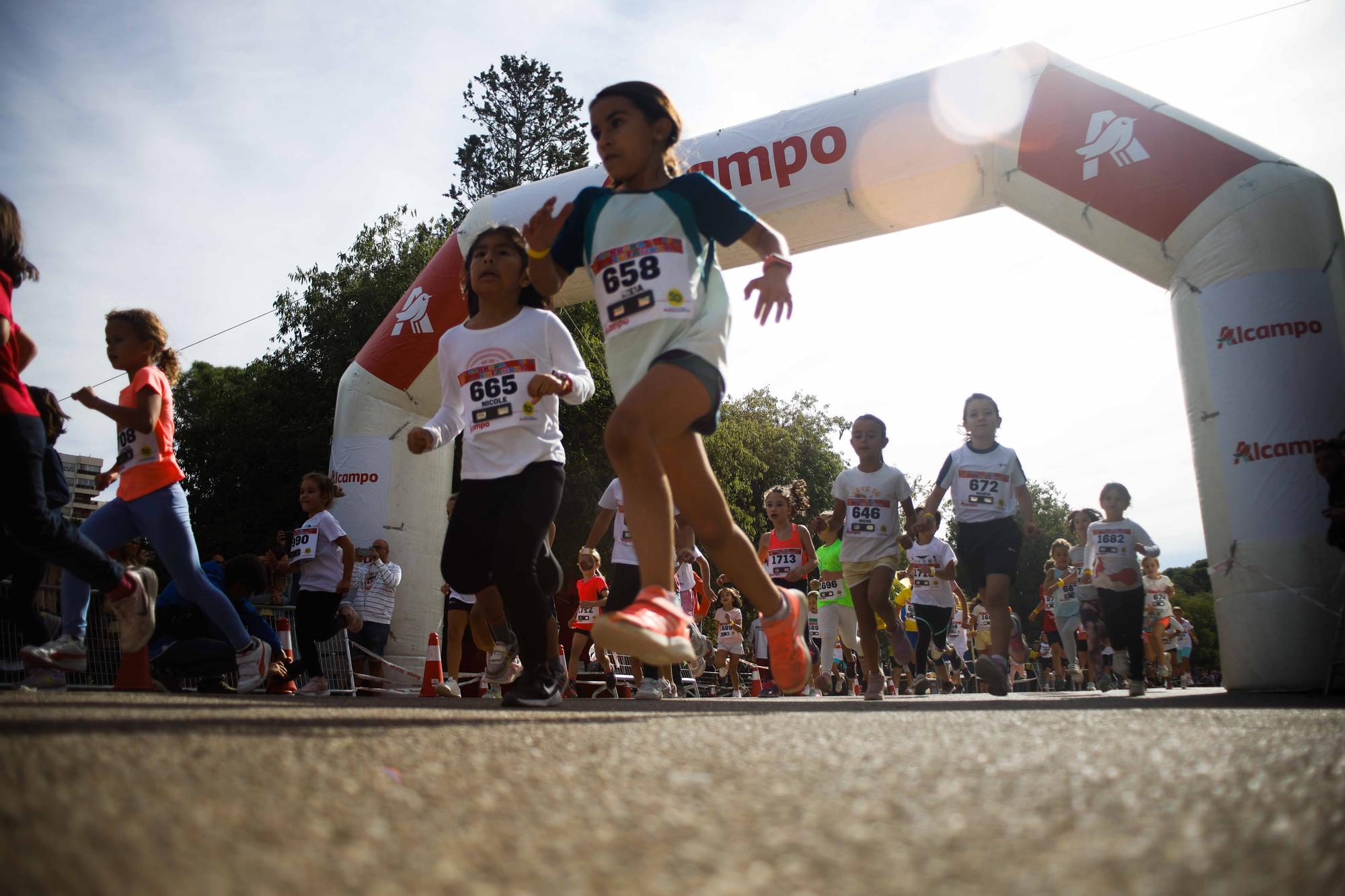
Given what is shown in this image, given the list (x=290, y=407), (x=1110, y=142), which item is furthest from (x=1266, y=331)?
(x=290, y=407)

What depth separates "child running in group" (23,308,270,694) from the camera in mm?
4215

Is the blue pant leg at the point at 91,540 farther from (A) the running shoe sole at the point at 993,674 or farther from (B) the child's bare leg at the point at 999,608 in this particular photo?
(B) the child's bare leg at the point at 999,608

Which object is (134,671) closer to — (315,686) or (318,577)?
(315,686)

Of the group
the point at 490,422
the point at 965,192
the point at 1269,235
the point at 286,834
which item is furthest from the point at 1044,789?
the point at 965,192

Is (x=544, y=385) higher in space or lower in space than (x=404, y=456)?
lower

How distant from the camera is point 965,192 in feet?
27.1

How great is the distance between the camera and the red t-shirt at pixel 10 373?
3553 millimetres

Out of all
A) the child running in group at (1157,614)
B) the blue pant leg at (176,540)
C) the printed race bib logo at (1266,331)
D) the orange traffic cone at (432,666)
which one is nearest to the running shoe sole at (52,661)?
the blue pant leg at (176,540)

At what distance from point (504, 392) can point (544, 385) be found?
0.73 metres

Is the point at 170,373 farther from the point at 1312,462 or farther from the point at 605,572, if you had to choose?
the point at 605,572

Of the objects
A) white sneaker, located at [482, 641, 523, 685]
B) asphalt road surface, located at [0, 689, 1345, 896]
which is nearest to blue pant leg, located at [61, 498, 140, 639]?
white sneaker, located at [482, 641, 523, 685]

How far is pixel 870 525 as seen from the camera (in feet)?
23.7

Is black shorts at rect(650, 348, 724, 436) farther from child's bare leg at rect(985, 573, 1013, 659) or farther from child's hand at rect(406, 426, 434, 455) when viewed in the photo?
child's bare leg at rect(985, 573, 1013, 659)

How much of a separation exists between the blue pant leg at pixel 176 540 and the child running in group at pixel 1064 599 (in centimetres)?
917
